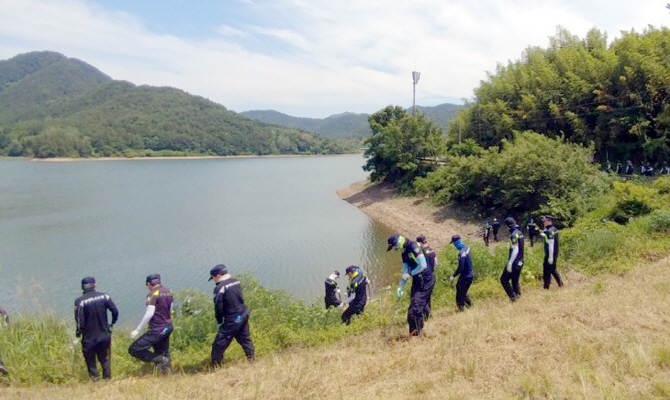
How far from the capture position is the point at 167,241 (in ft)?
80.4

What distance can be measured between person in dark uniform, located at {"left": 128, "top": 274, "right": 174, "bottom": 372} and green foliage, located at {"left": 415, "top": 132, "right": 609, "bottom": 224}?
17130 millimetres

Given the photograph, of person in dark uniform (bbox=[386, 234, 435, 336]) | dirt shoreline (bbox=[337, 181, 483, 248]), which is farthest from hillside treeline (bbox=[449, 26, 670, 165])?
person in dark uniform (bbox=[386, 234, 435, 336])

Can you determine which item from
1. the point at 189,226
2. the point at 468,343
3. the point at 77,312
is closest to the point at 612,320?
the point at 468,343

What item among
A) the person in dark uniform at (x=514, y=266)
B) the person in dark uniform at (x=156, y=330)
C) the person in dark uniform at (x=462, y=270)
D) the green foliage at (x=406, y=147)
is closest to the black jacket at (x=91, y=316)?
the person in dark uniform at (x=156, y=330)

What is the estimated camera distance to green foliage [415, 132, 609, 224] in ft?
62.7

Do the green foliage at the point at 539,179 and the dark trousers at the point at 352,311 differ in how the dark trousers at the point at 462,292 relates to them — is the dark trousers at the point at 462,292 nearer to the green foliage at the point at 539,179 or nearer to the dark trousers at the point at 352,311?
the dark trousers at the point at 352,311

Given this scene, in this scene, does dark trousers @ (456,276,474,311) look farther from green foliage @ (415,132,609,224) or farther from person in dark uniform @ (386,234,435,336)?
green foliage @ (415,132,609,224)

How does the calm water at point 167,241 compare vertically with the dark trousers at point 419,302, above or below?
below

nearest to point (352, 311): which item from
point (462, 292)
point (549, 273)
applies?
point (462, 292)

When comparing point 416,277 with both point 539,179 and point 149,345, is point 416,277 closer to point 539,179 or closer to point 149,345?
point 149,345

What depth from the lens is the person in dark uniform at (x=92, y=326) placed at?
631 cm

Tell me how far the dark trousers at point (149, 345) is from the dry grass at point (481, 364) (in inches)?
12.4

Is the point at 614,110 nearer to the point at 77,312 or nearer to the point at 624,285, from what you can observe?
the point at 624,285

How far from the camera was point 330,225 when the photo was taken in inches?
1139
